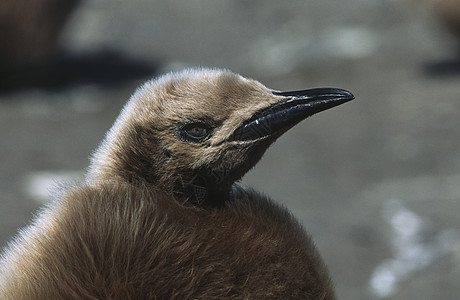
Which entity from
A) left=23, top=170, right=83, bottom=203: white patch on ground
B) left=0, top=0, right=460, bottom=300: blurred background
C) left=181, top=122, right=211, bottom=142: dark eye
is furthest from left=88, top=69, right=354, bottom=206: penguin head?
left=23, top=170, right=83, bottom=203: white patch on ground

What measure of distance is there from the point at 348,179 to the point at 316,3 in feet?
9.48

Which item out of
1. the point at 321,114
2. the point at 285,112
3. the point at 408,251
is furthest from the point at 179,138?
the point at 321,114

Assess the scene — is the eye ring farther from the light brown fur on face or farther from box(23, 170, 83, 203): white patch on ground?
box(23, 170, 83, 203): white patch on ground

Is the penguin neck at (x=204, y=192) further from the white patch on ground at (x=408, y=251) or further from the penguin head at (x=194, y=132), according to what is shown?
the white patch on ground at (x=408, y=251)

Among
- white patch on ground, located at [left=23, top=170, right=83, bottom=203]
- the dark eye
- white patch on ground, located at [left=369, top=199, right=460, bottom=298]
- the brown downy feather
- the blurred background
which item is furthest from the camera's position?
white patch on ground, located at [left=23, top=170, right=83, bottom=203]

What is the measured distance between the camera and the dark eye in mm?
1131

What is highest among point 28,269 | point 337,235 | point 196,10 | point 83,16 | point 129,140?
point 196,10

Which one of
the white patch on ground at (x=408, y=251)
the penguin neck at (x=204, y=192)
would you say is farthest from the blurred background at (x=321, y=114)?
the penguin neck at (x=204, y=192)

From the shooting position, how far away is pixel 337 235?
10.6 ft

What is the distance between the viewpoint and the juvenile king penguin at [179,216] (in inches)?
40.1

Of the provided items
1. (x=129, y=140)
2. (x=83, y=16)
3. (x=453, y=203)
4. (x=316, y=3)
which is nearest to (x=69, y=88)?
(x=83, y=16)

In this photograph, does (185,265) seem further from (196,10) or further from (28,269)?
(196,10)

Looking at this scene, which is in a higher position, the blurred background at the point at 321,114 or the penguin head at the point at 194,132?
the blurred background at the point at 321,114

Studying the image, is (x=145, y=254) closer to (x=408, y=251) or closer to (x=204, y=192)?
(x=204, y=192)
